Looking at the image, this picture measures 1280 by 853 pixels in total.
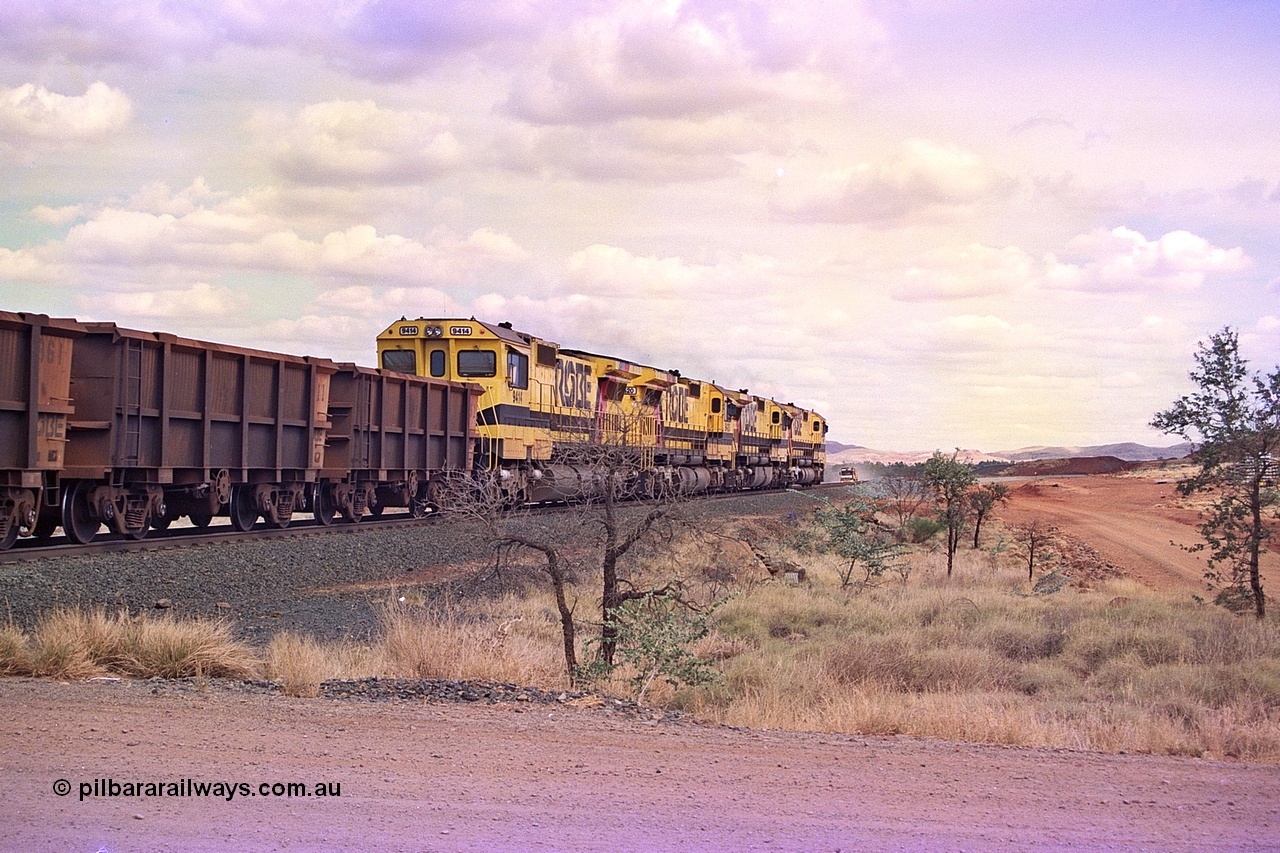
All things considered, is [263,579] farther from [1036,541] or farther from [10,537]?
[1036,541]

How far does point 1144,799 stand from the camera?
Answer: 5.28 meters

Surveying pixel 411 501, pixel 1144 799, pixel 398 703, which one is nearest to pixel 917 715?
pixel 1144 799

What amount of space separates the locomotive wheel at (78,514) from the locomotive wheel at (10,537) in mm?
702

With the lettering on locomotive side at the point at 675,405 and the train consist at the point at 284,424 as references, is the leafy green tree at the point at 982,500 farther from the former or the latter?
the lettering on locomotive side at the point at 675,405

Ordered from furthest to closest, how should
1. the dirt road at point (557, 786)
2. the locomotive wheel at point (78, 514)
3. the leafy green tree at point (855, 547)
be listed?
the leafy green tree at point (855, 547) → the locomotive wheel at point (78, 514) → the dirt road at point (557, 786)

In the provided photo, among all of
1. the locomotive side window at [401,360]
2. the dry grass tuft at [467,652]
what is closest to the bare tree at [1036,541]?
the locomotive side window at [401,360]

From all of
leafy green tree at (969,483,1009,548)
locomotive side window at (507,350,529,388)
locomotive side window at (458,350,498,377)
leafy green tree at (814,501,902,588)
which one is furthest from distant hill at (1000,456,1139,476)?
leafy green tree at (814,501,902,588)

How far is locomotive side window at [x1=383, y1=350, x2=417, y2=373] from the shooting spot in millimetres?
24703

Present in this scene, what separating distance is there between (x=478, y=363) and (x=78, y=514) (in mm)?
10490

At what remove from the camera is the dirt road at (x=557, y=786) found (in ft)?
14.4

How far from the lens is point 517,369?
2470 cm

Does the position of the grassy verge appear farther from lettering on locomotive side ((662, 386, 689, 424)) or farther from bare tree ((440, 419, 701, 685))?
lettering on locomotive side ((662, 386, 689, 424))

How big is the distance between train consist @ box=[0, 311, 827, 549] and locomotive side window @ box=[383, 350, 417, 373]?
0.10 feet

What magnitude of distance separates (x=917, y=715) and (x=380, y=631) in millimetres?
5293
